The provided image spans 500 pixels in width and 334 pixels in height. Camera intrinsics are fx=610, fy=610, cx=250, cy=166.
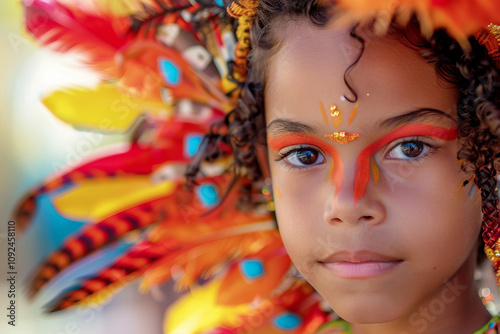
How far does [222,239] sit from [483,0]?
80 cm

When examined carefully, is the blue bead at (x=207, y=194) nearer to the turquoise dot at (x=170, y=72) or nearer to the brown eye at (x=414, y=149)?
the turquoise dot at (x=170, y=72)

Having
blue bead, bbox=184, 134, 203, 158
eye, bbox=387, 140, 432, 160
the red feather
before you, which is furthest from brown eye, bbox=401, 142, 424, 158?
the red feather

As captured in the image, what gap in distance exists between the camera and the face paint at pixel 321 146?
0.99 meters

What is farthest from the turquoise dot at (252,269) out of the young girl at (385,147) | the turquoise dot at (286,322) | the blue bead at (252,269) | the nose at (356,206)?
the nose at (356,206)

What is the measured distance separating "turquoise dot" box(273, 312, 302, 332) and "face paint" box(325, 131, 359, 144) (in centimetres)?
61

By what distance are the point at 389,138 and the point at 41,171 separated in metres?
0.83

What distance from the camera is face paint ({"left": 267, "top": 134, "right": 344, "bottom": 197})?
0.99m

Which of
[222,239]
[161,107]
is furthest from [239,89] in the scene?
[222,239]

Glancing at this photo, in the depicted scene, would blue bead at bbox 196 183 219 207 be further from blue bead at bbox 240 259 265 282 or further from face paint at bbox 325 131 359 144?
face paint at bbox 325 131 359 144

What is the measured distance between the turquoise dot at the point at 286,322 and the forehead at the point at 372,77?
623 millimetres

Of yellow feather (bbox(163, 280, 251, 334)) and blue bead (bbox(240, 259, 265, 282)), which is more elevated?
blue bead (bbox(240, 259, 265, 282))

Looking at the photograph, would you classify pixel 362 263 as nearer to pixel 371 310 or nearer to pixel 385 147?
pixel 371 310

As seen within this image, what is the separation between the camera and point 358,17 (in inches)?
35.9

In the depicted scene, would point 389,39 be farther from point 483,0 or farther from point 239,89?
point 239,89
